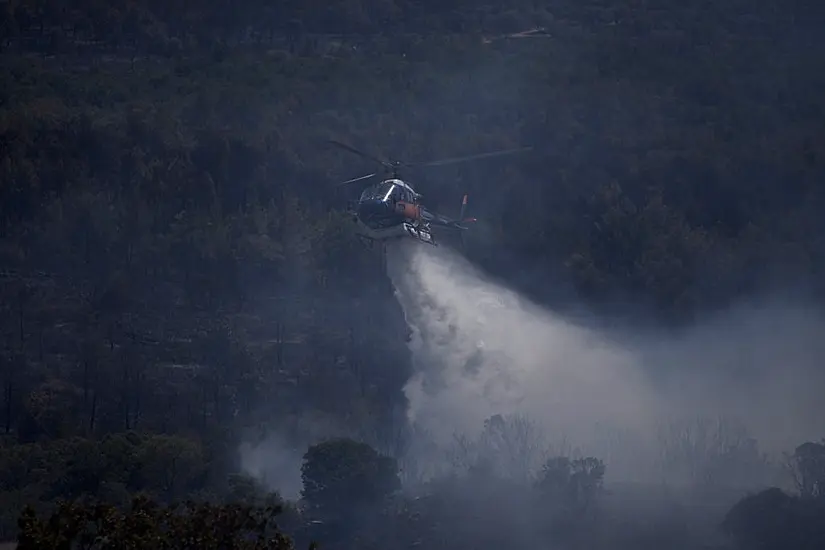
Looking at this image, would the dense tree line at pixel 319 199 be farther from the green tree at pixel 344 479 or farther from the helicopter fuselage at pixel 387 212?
the helicopter fuselage at pixel 387 212

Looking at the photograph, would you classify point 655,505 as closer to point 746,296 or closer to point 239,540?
point 746,296

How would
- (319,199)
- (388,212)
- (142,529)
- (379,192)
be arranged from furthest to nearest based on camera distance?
(319,199), (379,192), (388,212), (142,529)

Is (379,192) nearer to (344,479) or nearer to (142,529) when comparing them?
(344,479)

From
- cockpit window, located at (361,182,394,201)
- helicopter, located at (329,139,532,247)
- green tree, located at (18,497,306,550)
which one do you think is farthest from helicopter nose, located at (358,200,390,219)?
green tree, located at (18,497,306,550)

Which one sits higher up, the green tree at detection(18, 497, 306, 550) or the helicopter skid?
the helicopter skid

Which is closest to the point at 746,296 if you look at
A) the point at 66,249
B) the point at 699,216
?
the point at 699,216

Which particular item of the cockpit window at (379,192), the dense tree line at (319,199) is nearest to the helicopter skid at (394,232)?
the cockpit window at (379,192)

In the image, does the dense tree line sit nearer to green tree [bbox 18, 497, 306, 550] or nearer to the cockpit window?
the cockpit window

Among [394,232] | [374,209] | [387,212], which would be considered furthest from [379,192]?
[394,232]
